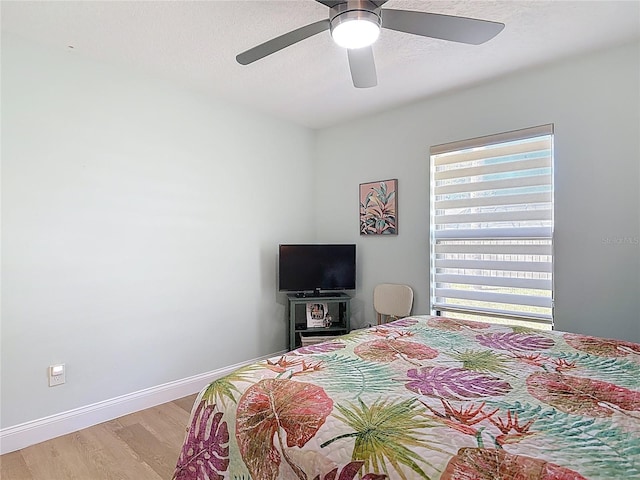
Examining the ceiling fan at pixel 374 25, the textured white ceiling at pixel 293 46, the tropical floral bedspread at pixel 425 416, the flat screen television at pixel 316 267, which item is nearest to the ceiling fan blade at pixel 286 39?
the ceiling fan at pixel 374 25

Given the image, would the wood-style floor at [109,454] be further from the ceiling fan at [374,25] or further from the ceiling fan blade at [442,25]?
the ceiling fan blade at [442,25]

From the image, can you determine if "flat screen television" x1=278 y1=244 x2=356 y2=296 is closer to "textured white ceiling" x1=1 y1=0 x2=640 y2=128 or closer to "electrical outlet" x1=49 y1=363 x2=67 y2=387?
"textured white ceiling" x1=1 y1=0 x2=640 y2=128

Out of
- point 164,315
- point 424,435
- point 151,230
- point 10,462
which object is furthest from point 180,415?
point 424,435

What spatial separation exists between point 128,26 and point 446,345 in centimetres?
246

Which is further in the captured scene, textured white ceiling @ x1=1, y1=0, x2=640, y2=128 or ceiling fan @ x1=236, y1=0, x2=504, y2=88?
textured white ceiling @ x1=1, y1=0, x2=640, y2=128

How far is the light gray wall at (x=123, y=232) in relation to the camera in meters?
2.32

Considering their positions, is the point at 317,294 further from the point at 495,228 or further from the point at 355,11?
the point at 355,11

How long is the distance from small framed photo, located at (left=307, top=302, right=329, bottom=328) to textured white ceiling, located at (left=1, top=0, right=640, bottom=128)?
1.95m

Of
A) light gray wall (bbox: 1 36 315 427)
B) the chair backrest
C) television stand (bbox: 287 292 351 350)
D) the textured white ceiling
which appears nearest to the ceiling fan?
the textured white ceiling

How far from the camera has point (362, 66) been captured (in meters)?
2.11

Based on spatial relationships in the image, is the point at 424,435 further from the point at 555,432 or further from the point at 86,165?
the point at 86,165

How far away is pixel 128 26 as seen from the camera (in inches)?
85.6

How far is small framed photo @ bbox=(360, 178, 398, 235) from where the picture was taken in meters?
3.56

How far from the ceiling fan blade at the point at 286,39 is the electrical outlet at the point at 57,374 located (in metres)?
2.23
